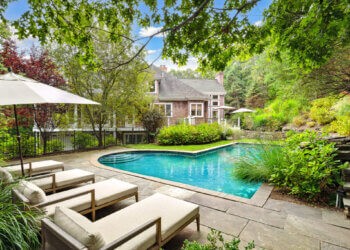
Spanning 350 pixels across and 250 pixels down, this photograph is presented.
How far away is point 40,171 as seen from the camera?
5453mm

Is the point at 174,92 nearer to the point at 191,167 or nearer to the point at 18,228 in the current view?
the point at 191,167

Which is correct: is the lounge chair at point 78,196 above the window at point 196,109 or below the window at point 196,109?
below

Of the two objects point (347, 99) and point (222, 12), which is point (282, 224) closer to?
point (222, 12)

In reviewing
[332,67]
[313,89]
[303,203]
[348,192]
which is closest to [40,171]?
[303,203]

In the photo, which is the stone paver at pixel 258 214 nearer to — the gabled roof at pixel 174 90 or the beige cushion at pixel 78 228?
the beige cushion at pixel 78 228

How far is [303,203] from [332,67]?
416 cm

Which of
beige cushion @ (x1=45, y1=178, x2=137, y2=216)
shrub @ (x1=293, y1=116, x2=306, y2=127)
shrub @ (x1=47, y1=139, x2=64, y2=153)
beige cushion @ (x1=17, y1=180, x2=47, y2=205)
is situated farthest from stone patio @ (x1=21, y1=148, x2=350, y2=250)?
shrub @ (x1=293, y1=116, x2=306, y2=127)

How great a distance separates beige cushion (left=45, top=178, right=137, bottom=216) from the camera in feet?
9.82

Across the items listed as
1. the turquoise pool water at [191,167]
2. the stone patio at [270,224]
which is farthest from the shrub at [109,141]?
the stone patio at [270,224]

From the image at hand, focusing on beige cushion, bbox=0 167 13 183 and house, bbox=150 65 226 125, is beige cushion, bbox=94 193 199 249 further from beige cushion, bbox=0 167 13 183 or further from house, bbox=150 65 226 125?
house, bbox=150 65 226 125

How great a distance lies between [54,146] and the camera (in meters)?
10.1

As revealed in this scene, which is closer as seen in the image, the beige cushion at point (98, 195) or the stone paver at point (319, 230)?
the stone paver at point (319, 230)

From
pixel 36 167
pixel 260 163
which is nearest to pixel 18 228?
pixel 36 167

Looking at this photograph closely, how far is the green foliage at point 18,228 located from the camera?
2.01 meters
